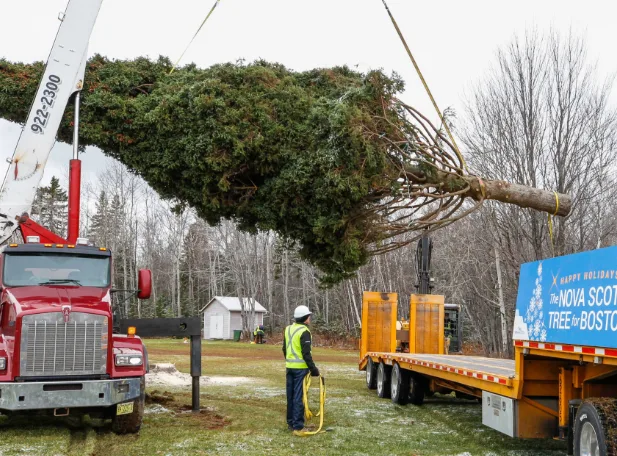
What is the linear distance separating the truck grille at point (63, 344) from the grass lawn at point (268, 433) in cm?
95

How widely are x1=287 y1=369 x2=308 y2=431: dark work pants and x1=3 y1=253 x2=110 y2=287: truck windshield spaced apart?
3150mm

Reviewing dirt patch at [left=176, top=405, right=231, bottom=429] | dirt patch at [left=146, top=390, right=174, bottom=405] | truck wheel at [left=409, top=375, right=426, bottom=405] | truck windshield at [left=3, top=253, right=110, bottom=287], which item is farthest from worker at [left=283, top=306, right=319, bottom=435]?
truck wheel at [left=409, top=375, right=426, bottom=405]

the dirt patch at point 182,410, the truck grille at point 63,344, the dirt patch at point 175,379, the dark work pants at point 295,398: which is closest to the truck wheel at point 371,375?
the dirt patch at point 175,379

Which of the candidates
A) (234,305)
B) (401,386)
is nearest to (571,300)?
(401,386)

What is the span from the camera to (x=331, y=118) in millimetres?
10344

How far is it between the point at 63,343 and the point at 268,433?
316cm

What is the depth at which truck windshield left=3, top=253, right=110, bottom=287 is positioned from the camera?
9914 millimetres

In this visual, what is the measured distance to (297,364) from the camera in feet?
33.6

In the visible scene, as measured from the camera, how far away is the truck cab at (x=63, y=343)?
891 cm

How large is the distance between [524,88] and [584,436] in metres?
17.9

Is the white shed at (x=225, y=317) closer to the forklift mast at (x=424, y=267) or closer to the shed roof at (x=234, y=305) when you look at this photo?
the shed roof at (x=234, y=305)

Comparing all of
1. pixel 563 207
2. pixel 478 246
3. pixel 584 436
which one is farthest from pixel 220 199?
pixel 478 246

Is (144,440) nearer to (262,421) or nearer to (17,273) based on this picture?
(262,421)

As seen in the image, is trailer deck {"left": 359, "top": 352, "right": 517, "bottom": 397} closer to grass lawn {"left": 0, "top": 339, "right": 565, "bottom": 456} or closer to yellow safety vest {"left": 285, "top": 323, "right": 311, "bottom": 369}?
grass lawn {"left": 0, "top": 339, "right": 565, "bottom": 456}
